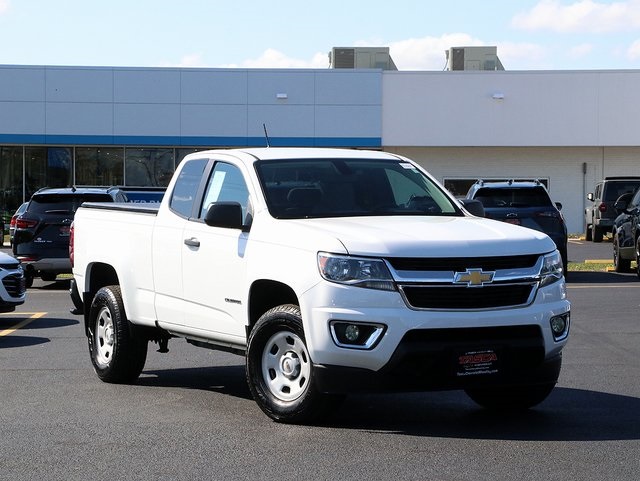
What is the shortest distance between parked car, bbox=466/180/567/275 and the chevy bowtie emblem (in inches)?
531

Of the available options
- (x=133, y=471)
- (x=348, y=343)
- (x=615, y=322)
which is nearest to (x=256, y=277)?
(x=348, y=343)

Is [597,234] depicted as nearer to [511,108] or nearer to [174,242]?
[511,108]

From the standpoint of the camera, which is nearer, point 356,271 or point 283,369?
point 356,271

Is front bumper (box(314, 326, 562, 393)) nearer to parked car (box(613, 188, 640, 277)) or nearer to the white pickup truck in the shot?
the white pickup truck

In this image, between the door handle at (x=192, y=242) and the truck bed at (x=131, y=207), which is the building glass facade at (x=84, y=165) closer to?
the truck bed at (x=131, y=207)

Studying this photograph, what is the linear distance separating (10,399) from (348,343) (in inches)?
125

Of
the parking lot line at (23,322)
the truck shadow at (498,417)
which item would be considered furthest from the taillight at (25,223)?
the truck shadow at (498,417)

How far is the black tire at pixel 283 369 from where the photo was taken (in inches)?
315

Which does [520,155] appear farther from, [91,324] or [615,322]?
[91,324]

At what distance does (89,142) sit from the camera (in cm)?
4619

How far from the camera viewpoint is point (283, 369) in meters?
8.20

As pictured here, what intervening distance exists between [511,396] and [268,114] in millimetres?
38593

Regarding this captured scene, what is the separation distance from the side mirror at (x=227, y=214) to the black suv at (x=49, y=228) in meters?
12.9

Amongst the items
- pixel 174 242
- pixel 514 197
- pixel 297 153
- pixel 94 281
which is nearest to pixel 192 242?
pixel 174 242
